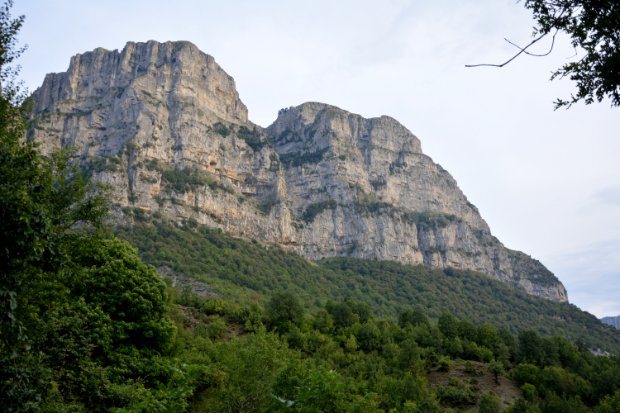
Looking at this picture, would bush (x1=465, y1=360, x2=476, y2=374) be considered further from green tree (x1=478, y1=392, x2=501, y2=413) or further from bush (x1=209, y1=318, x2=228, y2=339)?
bush (x1=209, y1=318, x2=228, y2=339)

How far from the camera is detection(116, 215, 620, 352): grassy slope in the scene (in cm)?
9344

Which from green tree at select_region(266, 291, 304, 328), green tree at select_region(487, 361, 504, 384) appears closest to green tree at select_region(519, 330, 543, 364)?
green tree at select_region(487, 361, 504, 384)

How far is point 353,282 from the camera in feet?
428

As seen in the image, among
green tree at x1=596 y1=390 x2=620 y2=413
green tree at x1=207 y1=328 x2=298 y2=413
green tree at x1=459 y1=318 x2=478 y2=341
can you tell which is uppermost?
green tree at x1=459 y1=318 x2=478 y2=341

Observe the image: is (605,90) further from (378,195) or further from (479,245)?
(479,245)

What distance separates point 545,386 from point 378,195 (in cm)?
14676

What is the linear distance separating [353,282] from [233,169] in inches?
2624

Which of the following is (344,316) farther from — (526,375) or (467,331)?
(526,375)

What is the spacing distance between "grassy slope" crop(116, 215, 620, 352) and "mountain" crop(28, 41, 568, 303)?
36.0 ft

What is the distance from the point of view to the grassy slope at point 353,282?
9344 cm

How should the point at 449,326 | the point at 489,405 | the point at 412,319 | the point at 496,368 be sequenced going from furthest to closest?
the point at 412,319 → the point at 449,326 → the point at 496,368 → the point at 489,405

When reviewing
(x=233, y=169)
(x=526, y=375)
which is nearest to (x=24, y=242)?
(x=526, y=375)

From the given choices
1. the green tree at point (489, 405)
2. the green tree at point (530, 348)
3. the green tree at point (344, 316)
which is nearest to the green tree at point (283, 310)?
the green tree at point (344, 316)

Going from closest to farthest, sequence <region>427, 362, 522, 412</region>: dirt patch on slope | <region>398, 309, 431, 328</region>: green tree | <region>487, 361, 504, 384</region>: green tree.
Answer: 1. <region>427, 362, 522, 412</region>: dirt patch on slope
2. <region>487, 361, 504, 384</region>: green tree
3. <region>398, 309, 431, 328</region>: green tree
